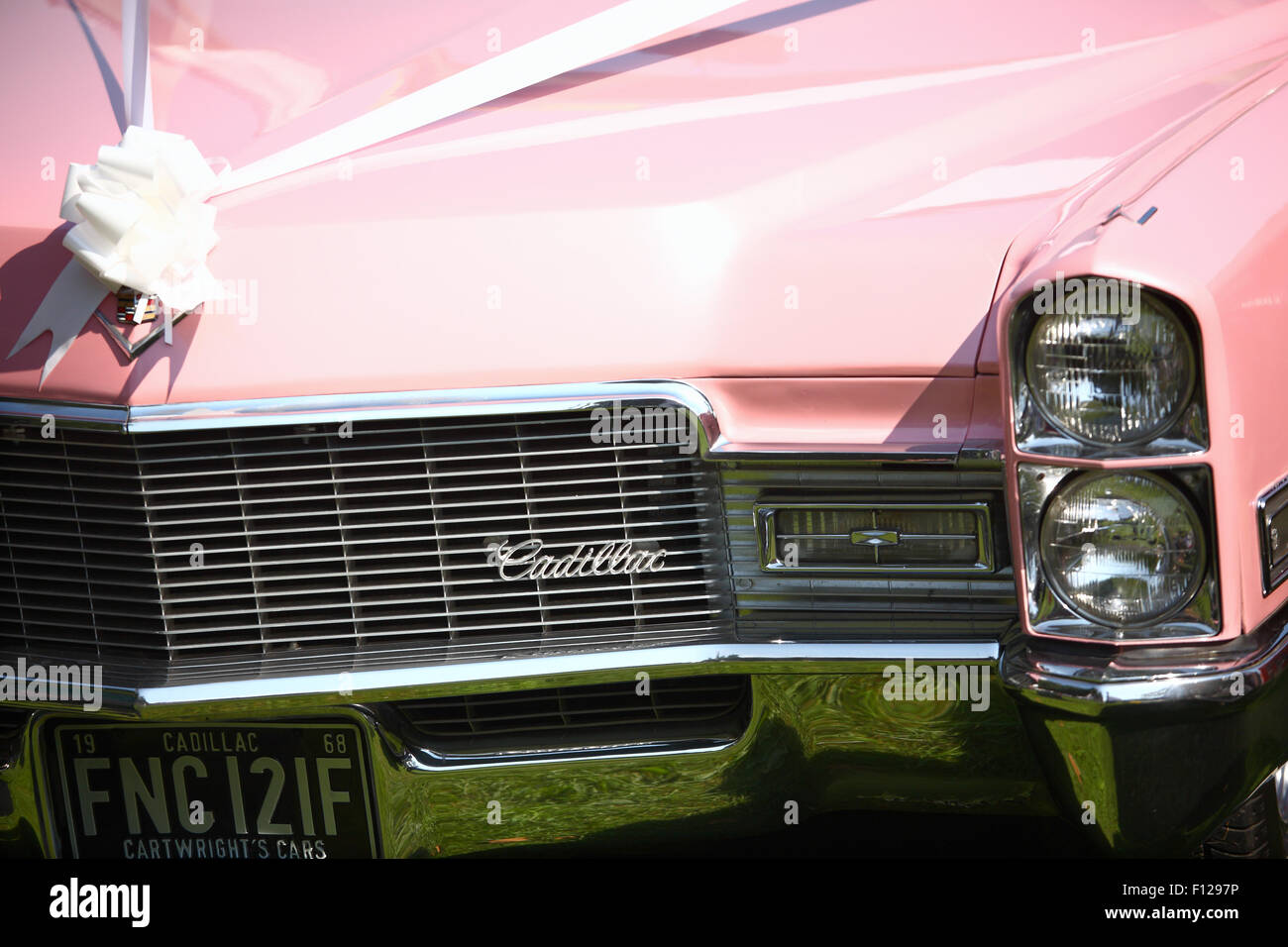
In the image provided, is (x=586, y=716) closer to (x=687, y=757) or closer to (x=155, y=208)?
(x=687, y=757)

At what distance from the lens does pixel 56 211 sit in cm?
204

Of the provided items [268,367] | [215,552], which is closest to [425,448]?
[268,367]

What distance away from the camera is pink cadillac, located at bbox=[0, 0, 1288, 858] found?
1.64m

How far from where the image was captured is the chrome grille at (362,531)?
1.85m

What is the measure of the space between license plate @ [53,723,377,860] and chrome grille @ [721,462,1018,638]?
644 millimetres

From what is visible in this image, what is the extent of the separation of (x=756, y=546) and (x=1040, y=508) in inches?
15.9

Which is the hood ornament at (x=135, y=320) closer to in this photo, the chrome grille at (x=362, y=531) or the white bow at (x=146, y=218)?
the white bow at (x=146, y=218)

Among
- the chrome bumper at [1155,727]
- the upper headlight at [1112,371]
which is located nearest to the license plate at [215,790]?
the chrome bumper at [1155,727]

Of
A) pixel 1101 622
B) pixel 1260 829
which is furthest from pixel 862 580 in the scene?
pixel 1260 829

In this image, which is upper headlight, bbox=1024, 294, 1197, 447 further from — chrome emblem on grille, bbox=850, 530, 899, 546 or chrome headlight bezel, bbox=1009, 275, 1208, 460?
chrome emblem on grille, bbox=850, 530, 899, 546

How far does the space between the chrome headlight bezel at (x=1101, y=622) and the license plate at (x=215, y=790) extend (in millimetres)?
1008

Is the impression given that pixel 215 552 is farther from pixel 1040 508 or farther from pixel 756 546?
pixel 1040 508

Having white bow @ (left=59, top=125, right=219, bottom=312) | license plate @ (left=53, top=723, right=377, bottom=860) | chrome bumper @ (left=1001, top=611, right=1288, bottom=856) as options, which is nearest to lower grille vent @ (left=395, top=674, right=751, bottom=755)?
license plate @ (left=53, top=723, right=377, bottom=860)
